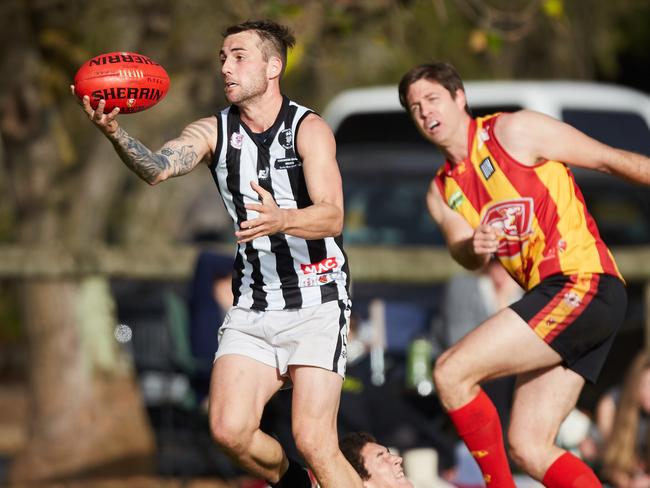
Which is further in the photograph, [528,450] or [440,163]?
[440,163]

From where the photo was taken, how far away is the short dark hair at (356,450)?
6.07 metres

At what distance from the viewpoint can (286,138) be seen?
18.9 ft

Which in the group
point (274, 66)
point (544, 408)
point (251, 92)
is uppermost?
point (274, 66)

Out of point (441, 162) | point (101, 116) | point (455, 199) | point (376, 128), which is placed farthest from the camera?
point (376, 128)

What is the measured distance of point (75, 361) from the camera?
37.6 ft

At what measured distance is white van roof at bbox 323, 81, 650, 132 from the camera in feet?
36.9

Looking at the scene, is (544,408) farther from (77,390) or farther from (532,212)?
(77,390)

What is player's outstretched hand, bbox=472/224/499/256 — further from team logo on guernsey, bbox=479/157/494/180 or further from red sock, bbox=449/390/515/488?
red sock, bbox=449/390/515/488

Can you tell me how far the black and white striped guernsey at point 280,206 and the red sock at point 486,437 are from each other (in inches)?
31.6

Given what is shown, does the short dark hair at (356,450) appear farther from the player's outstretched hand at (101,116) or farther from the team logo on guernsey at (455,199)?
the player's outstretched hand at (101,116)

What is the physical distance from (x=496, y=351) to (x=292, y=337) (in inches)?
35.6

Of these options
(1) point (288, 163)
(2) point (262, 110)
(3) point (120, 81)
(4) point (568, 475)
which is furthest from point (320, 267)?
(4) point (568, 475)

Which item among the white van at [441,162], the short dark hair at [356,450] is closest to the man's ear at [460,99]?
the short dark hair at [356,450]

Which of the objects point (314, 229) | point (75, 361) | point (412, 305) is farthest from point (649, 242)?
point (314, 229)
